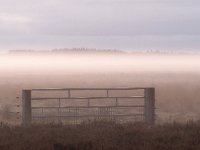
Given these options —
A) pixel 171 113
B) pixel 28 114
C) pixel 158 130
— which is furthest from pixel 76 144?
pixel 171 113

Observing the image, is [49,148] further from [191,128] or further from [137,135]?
[191,128]

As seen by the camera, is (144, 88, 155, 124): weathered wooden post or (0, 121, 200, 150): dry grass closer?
(0, 121, 200, 150): dry grass

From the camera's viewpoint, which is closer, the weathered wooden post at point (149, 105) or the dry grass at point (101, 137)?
the dry grass at point (101, 137)

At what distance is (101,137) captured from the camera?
1714 cm

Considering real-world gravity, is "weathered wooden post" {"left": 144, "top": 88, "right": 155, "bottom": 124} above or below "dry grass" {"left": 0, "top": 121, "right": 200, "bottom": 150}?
above

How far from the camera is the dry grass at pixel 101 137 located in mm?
15930

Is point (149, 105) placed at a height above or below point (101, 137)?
above

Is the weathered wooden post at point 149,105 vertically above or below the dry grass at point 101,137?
above

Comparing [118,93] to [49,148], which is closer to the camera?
[49,148]

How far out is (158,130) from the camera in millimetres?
18781

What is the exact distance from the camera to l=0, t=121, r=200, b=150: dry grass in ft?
52.3

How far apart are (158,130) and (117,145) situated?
292 centimetres

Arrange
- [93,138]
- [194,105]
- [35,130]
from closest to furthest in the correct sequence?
1. [93,138]
2. [35,130]
3. [194,105]

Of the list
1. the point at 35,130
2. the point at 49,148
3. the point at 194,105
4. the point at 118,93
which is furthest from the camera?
the point at 118,93
